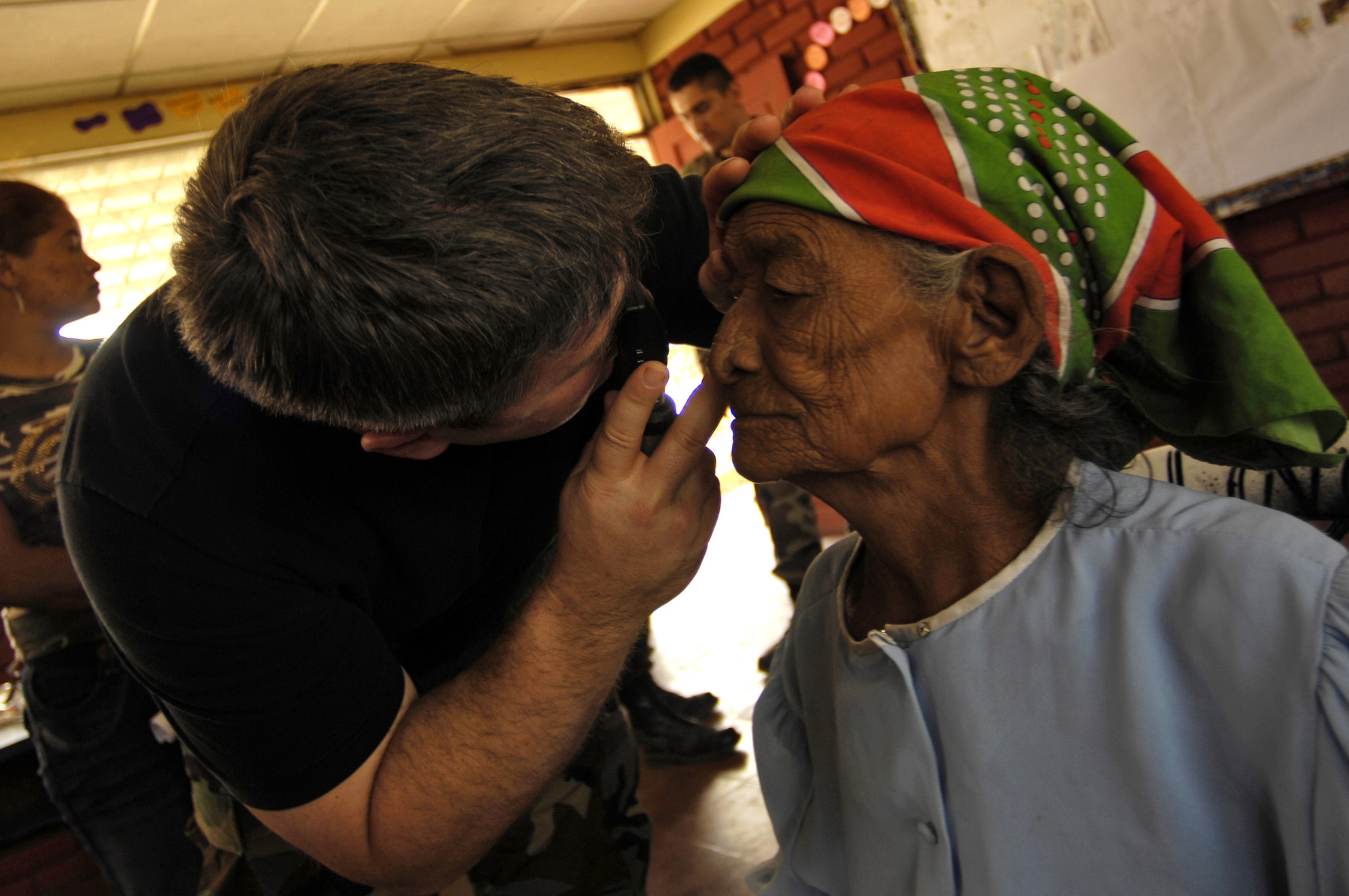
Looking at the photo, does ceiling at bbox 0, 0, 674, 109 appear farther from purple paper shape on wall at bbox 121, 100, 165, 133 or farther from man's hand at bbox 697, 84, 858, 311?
man's hand at bbox 697, 84, 858, 311

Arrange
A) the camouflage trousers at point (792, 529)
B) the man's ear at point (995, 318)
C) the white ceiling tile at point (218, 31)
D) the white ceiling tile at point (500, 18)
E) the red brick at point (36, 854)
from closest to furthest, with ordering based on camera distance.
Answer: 1. the man's ear at point (995, 318)
2. the red brick at point (36, 854)
3. the camouflage trousers at point (792, 529)
4. the white ceiling tile at point (218, 31)
5. the white ceiling tile at point (500, 18)

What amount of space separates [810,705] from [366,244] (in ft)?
2.95

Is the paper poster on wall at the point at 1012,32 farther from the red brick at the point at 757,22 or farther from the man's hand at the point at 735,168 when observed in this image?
the man's hand at the point at 735,168

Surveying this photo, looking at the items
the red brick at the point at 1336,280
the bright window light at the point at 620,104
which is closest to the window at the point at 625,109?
the bright window light at the point at 620,104

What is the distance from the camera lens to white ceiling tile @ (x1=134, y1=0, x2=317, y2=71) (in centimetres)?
464

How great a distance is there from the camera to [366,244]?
1.04 meters

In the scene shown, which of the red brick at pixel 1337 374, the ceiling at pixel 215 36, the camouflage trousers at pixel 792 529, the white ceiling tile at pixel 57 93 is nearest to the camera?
the red brick at pixel 1337 374

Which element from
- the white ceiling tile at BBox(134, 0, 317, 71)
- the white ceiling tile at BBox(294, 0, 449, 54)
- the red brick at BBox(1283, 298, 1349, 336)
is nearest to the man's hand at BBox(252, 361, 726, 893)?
A: the red brick at BBox(1283, 298, 1349, 336)

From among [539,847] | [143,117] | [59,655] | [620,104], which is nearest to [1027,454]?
[539,847]

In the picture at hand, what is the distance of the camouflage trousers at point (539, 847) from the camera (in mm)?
1663

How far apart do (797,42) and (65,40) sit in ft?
13.0

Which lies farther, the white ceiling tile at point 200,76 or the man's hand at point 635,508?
the white ceiling tile at point 200,76

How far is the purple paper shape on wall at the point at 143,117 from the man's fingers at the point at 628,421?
5455 millimetres

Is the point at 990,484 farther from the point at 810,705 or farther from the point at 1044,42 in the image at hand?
the point at 1044,42
